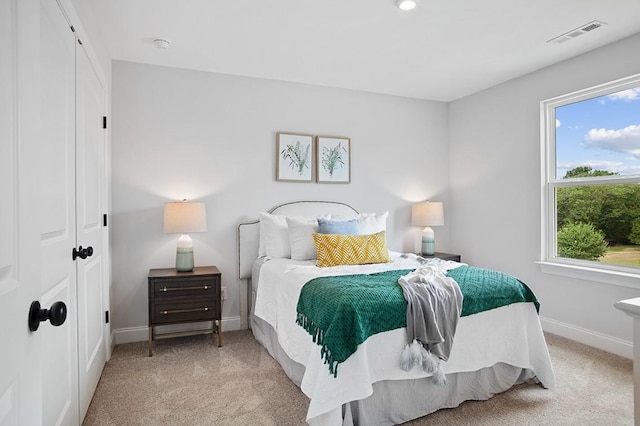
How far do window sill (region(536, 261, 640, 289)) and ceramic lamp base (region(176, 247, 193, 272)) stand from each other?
338 cm

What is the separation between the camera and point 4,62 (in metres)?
0.78

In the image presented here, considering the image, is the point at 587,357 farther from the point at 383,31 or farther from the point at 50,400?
the point at 50,400

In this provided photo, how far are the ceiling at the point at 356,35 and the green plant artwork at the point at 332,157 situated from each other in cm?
75

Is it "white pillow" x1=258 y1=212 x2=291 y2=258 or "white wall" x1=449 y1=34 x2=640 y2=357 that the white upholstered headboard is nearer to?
"white pillow" x1=258 y1=212 x2=291 y2=258

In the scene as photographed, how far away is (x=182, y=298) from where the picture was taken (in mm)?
3346

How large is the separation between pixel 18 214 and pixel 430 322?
1952 millimetres

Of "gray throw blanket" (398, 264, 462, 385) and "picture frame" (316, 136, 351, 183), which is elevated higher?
"picture frame" (316, 136, 351, 183)

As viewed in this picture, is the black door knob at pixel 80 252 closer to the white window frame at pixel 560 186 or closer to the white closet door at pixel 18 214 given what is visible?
the white closet door at pixel 18 214

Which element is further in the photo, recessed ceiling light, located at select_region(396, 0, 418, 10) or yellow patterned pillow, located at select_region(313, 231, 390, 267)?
yellow patterned pillow, located at select_region(313, 231, 390, 267)

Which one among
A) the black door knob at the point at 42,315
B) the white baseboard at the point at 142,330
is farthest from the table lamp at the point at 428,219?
the black door knob at the point at 42,315

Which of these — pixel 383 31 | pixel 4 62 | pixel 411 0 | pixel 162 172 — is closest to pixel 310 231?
pixel 162 172

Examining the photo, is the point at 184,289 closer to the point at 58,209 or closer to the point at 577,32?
the point at 58,209

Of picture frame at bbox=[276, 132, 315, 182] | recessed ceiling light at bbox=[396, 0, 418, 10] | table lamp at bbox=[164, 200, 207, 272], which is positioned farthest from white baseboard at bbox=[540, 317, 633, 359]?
table lamp at bbox=[164, 200, 207, 272]

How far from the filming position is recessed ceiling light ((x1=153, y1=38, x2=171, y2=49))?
321cm
